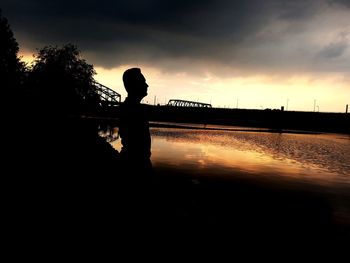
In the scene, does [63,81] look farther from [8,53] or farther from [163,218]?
[163,218]

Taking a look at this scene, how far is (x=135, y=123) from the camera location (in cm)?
538

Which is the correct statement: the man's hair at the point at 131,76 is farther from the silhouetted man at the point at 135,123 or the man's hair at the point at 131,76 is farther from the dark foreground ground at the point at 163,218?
the dark foreground ground at the point at 163,218

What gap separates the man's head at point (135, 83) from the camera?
210 inches

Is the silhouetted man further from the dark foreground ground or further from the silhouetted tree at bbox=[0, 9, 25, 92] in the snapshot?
the silhouetted tree at bbox=[0, 9, 25, 92]

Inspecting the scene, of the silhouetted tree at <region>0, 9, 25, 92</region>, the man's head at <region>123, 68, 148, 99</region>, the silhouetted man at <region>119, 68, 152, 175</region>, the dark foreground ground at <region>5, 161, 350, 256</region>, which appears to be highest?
the silhouetted tree at <region>0, 9, 25, 92</region>

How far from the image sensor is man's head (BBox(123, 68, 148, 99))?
534 centimetres

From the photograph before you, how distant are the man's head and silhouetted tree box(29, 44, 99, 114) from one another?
152 feet

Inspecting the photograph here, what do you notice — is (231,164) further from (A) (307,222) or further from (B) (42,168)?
(B) (42,168)

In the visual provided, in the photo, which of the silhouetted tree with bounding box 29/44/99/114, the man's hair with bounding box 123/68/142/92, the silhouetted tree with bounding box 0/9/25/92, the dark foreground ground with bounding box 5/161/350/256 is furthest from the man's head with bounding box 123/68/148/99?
the silhouetted tree with bounding box 0/9/25/92

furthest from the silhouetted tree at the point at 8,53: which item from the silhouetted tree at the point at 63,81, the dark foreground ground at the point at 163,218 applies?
the dark foreground ground at the point at 163,218

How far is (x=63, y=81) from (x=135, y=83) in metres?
53.8

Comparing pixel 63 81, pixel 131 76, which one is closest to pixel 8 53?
pixel 63 81

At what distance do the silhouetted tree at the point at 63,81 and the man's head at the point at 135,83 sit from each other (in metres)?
46.4

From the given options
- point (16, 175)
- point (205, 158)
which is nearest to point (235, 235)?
point (16, 175)
